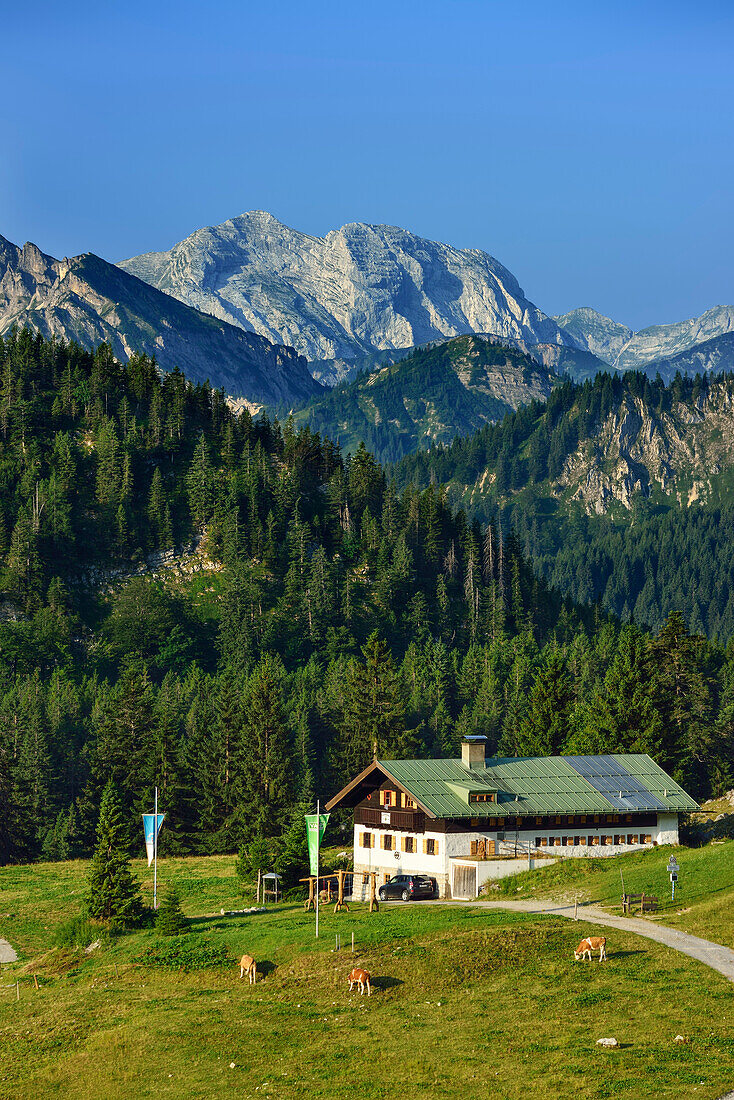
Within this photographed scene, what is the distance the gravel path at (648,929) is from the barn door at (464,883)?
2456 mm

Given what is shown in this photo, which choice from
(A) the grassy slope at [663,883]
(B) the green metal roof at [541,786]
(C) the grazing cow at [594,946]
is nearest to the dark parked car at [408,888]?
(B) the green metal roof at [541,786]

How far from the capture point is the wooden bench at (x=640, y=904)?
210ft

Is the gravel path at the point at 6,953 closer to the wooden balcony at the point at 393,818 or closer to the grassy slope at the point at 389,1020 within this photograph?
the grassy slope at the point at 389,1020

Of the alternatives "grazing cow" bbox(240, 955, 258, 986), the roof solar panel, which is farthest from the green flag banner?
the roof solar panel

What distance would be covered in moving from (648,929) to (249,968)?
1809 cm

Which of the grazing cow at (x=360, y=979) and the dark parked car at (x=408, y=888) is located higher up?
the dark parked car at (x=408, y=888)

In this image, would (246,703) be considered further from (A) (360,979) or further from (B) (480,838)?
(A) (360,979)

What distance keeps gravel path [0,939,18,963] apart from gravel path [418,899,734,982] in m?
23.7

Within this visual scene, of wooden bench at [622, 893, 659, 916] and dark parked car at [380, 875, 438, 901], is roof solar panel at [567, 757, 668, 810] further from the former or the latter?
wooden bench at [622, 893, 659, 916]

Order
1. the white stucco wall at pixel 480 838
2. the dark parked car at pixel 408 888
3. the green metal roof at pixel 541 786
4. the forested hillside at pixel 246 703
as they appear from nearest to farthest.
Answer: the dark parked car at pixel 408 888 < the white stucco wall at pixel 480 838 < the green metal roof at pixel 541 786 < the forested hillside at pixel 246 703

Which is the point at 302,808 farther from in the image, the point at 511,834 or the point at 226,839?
the point at 511,834

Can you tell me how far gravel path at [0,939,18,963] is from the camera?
238ft

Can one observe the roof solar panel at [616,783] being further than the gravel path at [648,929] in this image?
Yes

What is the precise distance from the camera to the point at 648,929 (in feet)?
196
